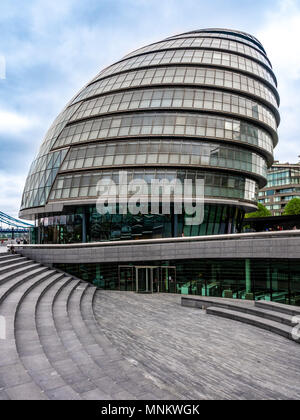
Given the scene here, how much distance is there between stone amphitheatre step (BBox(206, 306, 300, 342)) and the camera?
603 inches

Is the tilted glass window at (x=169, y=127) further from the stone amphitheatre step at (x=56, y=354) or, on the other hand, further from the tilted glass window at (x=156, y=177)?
the stone amphitheatre step at (x=56, y=354)

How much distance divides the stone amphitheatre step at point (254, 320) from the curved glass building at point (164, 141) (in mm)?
15362

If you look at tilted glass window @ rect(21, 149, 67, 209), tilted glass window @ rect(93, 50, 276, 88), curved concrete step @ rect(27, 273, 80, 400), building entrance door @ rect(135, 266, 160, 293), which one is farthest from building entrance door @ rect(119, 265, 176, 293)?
tilted glass window @ rect(93, 50, 276, 88)

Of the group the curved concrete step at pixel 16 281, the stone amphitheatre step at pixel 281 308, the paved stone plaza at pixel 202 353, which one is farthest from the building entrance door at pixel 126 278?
the stone amphitheatre step at pixel 281 308

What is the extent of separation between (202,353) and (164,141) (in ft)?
84.8

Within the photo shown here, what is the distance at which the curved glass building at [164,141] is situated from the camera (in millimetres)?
33844

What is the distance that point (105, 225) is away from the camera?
114ft

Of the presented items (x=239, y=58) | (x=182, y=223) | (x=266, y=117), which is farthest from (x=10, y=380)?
(x=239, y=58)

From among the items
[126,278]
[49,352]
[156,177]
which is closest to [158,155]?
[156,177]

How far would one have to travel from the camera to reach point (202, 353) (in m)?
12.7

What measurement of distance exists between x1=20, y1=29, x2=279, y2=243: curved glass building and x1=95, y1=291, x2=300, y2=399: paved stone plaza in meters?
16.9
